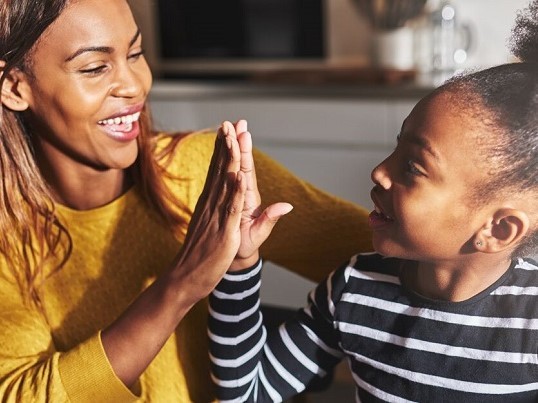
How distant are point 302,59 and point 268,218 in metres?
1.88

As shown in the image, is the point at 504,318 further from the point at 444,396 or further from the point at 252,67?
the point at 252,67

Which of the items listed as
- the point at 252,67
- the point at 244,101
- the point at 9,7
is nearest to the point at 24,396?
the point at 9,7

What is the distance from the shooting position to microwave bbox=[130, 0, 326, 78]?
2398mm

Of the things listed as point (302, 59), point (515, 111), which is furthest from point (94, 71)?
point (302, 59)

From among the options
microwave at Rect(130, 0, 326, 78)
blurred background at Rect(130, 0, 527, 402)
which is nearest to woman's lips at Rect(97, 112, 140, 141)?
blurred background at Rect(130, 0, 527, 402)

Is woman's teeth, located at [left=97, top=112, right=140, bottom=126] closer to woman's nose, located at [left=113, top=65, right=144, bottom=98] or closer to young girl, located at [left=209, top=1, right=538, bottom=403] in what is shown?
woman's nose, located at [left=113, top=65, right=144, bottom=98]

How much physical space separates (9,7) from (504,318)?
1.47 ft

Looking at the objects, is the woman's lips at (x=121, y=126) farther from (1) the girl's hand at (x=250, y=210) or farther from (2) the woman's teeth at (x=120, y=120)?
(1) the girl's hand at (x=250, y=210)

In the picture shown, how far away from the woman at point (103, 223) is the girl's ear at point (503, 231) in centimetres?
16

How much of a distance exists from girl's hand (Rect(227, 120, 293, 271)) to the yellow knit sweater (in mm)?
37

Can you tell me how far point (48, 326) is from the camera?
0.74 meters

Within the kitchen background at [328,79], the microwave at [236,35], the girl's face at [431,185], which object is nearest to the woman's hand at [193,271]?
the girl's face at [431,185]

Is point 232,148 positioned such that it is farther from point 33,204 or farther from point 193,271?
point 33,204

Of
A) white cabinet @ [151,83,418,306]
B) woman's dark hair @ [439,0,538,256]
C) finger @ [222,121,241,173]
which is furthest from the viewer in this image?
white cabinet @ [151,83,418,306]
